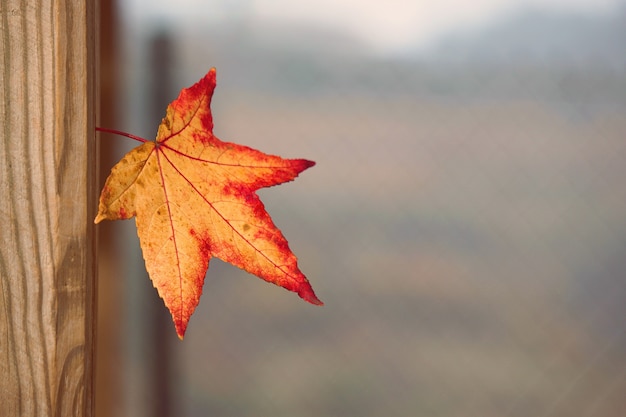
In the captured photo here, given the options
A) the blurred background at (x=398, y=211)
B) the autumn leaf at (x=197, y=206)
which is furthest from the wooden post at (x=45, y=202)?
the blurred background at (x=398, y=211)

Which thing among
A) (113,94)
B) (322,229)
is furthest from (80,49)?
(322,229)

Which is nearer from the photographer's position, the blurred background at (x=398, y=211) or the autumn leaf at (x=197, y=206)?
the autumn leaf at (x=197, y=206)

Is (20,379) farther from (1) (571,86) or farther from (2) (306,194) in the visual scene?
(1) (571,86)

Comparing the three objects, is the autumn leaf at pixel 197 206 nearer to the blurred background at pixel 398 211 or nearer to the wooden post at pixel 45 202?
the wooden post at pixel 45 202

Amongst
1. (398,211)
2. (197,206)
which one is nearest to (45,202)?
(197,206)

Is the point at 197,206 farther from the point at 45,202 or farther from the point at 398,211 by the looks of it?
the point at 398,211

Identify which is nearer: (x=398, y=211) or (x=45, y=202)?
(x=45, y=202)
